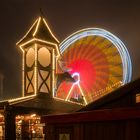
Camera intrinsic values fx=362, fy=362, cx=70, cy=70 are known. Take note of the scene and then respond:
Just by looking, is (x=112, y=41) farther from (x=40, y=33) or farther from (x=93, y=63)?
(x=40, y=33)

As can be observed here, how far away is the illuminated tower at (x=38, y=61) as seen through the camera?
21516 mm

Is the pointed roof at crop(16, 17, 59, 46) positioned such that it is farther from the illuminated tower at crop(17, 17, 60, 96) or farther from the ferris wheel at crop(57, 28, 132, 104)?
the ferris wheel at crop(57, 28, 132, 104)

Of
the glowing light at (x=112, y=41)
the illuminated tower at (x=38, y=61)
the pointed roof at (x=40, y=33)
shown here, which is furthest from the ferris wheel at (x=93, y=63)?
the pointed roof at (x=40, y=33)

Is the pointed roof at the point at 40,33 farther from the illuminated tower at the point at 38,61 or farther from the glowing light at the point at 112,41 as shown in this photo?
the glowing light at the point at 112,41

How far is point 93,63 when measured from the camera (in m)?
27.7

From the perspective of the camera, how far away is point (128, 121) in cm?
625

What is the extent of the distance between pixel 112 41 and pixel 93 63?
8.27 ft

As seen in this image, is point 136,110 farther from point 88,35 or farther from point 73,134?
point 88,35

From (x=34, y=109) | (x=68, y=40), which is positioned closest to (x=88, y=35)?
(x=68, y=40)

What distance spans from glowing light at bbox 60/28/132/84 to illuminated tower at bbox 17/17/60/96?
5.13 meters

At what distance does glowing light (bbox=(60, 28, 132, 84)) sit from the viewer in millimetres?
24797

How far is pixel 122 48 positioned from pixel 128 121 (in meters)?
19.7

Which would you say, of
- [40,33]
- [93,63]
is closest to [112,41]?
[93,63]

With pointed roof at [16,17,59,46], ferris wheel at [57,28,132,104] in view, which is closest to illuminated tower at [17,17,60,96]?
pointed roof at [16,17,59,46]
